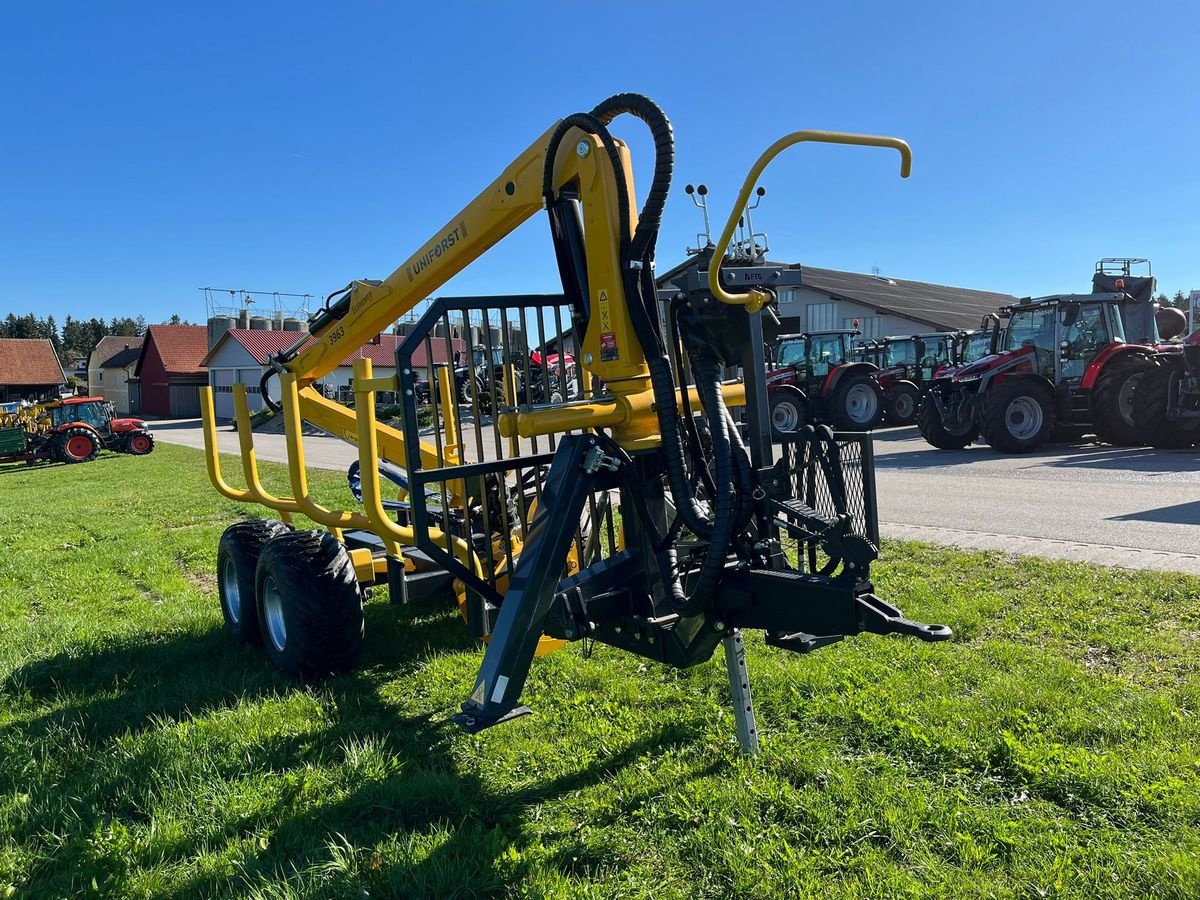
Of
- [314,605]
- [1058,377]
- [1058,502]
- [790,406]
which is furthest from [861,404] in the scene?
[314,605]

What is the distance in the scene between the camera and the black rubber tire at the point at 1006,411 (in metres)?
13.5

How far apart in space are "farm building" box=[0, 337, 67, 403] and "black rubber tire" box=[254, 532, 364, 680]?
65.4m

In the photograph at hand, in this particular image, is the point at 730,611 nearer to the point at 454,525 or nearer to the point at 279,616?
the point at 454,525

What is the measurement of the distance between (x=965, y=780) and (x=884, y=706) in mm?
624

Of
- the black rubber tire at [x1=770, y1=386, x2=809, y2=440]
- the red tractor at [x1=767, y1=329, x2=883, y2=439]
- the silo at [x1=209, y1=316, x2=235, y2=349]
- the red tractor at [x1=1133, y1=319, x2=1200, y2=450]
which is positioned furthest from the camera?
the silo at [x1=209, y1=316, x2=235, y2=349]

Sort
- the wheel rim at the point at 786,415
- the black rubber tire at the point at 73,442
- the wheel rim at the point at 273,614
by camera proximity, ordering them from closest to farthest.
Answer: the wheel rim at the point at 273,614, the wheel rim at the point at 786,415, the black rubber tire at the point at 73,442

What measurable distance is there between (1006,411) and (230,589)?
39.5 feet

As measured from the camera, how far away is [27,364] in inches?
2403

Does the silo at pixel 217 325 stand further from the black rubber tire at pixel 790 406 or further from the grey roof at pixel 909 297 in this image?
the black rubber tire at pixel 790 406

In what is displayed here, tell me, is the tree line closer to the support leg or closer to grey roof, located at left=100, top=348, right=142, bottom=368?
grey roof, located at left=100, top=348, right=142, bottom=368

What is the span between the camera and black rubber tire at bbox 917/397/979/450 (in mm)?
14445

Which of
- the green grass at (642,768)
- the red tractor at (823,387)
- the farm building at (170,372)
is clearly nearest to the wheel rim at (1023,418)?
the red tractor at (823,387)

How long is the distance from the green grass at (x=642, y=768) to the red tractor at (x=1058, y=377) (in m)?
8.89

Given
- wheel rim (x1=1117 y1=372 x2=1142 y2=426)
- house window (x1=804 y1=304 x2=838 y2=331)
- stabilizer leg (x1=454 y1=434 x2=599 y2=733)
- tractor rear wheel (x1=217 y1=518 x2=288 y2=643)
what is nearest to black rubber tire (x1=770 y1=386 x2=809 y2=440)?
wheel rim (x1=1117 y1=372 x2=1142 y2=426)
